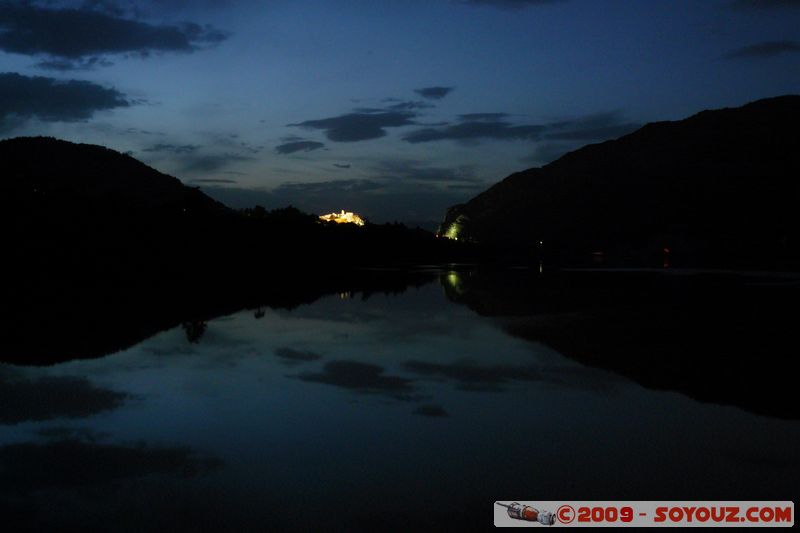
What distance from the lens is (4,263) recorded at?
4569 cm

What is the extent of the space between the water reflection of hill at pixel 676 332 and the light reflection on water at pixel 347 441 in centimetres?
130

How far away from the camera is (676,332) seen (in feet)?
72.9

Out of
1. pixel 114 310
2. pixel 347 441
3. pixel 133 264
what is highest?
pixel 133 264

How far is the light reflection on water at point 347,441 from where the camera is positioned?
26.3 feet

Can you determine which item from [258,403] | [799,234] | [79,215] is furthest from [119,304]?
[799,234]

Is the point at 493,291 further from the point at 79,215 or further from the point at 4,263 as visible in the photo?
the point at 79,215

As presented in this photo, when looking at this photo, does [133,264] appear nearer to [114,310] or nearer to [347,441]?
[114,310]

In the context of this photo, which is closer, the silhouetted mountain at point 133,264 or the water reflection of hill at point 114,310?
the water reflection of hill at point 114,310

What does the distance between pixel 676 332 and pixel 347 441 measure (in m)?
15.3

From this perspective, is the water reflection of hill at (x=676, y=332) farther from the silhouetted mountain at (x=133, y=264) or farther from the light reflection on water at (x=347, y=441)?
the silhouetted mountain at (x=133, y=264)

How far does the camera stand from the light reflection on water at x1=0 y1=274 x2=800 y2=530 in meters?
8.01

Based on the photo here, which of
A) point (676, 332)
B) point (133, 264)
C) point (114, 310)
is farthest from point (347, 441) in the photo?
point (133, 264)

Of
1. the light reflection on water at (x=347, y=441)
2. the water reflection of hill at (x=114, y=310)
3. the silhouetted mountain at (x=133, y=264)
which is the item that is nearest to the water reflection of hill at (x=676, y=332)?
the light reflection on water at (x=347, y=441)

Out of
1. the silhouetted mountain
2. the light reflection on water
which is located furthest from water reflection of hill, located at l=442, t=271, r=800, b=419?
the silhouetted mountain
